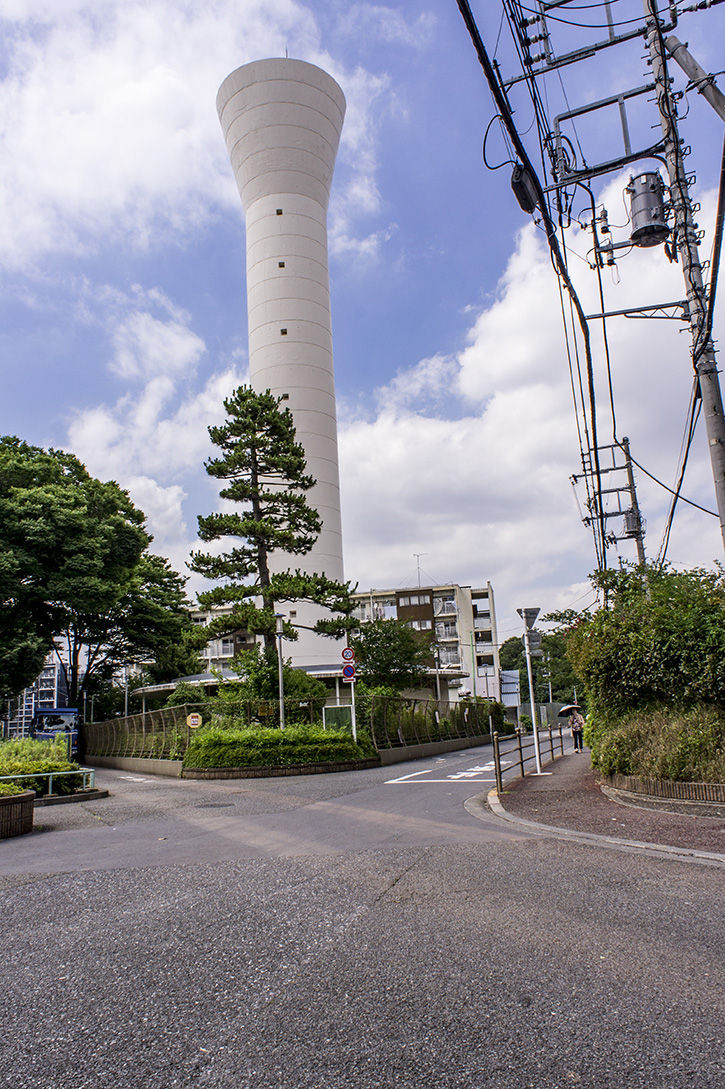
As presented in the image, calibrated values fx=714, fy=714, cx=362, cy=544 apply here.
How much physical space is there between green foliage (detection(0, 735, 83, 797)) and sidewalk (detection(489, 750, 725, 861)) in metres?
7.74

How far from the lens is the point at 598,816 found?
871cm

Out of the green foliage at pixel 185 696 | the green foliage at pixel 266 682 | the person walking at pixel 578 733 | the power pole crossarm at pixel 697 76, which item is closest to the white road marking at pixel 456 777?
the green foliage at pixel 266 682

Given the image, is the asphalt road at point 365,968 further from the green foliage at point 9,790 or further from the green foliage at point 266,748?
the green foliage at point 266,748

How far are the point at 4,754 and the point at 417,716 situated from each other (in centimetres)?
1617

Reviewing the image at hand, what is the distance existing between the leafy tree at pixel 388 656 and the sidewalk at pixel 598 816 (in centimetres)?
2561

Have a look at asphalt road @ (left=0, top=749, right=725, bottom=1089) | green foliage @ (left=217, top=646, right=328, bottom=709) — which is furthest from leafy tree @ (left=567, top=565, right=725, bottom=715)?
green foliage @ (left=217, top=646, right=328, bottom=709)

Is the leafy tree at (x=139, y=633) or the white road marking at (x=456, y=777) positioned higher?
the leafy tree at (x=139, y=633)

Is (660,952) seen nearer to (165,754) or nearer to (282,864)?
(282,864)

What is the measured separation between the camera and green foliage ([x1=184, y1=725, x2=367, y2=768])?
19.0m

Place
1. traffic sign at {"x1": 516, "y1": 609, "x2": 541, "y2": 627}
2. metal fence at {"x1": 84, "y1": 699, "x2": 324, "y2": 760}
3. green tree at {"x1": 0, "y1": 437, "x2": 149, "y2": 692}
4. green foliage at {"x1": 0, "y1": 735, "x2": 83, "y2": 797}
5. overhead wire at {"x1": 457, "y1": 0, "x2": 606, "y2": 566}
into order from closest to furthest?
overhead wire at {"x1": 457, "y1": 0, "x2": 606, "y2": 566}, green foliage at {"x1": 0, "y1": 735, "x2": 83, "y2": 797}, traffic sign at {"x1": 516, "y1": 609, "x2": 541, "y2": 627}, metal fence at {"x1": 84, "y1": 699, "x2": 324, "y2": 760}, green tree at {"x1": 0, "y1": 437, "x2": 149, "y2": 692}

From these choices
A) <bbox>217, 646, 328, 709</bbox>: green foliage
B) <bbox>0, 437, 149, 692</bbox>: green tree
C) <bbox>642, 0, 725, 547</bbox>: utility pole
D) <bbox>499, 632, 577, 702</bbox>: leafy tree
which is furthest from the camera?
<bbox>499, 632, 577, 702</bbox>: leafy tree

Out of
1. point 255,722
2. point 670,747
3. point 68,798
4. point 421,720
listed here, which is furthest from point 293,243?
point 670,747

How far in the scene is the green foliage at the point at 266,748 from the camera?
1900cm

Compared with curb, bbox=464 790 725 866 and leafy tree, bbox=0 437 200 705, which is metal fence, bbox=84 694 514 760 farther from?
curb, bbox=464 790 725 866
